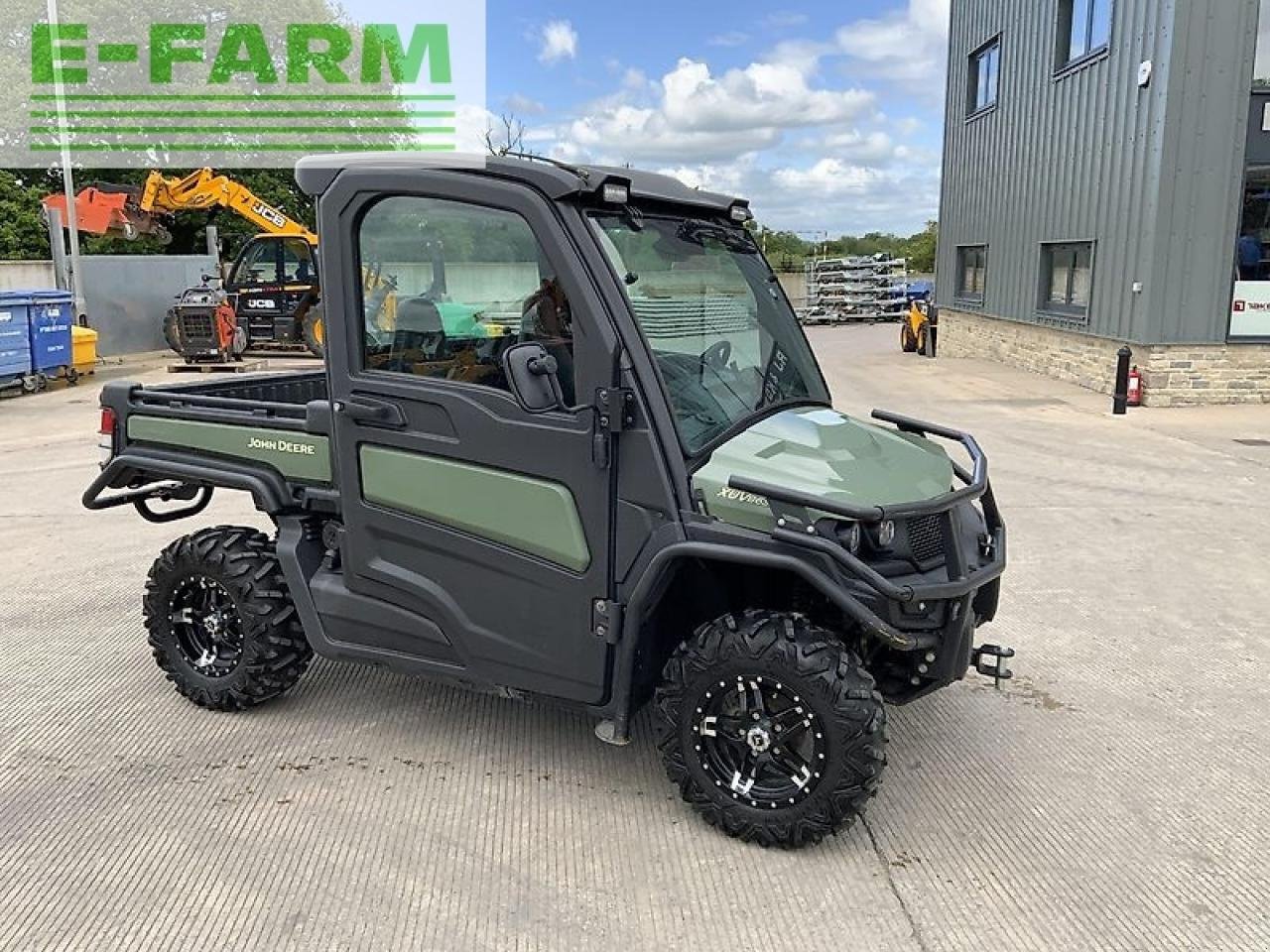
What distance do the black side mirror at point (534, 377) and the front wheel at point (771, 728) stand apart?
87 centimetres

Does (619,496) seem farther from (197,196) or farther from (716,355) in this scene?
(197,196)

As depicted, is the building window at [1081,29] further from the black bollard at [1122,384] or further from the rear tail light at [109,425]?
the rear tail light at [109,425]

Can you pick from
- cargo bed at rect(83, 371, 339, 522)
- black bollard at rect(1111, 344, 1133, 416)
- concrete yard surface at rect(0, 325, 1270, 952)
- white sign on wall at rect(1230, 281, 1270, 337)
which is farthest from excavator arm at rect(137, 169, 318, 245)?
cargo bed at rect(83, 371, 339, 522)

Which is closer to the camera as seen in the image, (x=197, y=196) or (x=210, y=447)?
(x=210, y=447)

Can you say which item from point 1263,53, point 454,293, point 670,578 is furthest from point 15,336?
point 1263,53

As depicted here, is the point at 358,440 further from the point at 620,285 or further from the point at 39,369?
the point at 39,369

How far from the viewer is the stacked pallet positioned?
34062 mm

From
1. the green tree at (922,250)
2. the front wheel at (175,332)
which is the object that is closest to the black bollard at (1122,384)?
the front wheel at (175,332)

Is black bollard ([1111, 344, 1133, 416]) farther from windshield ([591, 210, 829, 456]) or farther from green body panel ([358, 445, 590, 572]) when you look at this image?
green body panel ([358, 445, 590, 572])

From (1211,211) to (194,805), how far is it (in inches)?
517

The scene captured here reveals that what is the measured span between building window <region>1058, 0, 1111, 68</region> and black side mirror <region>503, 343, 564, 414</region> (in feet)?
44.8

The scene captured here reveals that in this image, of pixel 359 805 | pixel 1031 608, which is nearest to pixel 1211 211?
pixel 1031 608

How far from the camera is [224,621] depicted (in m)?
4.21

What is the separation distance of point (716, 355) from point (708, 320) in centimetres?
12
